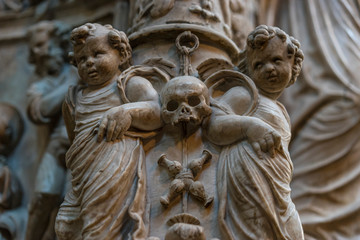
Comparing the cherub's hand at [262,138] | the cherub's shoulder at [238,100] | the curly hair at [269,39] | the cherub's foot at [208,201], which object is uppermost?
the curly hair at [269,39]

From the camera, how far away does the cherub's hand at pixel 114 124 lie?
2.56 meters

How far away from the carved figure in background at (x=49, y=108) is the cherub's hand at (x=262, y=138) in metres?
1.46

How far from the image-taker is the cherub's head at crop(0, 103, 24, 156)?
3.89 metres

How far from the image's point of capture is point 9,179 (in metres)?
3.78

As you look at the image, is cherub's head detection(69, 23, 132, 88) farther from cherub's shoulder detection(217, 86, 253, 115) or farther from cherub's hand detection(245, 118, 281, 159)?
cherub's hand detection(245, 118, 281, 159)

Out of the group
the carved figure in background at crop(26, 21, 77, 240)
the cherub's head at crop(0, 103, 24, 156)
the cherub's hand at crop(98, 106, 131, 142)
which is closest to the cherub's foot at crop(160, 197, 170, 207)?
the cherub's hand at crop(98, 106, 131, 142)

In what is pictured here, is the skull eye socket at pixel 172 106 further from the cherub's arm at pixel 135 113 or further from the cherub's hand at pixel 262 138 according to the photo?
the cherub's hand at pixel 262 138

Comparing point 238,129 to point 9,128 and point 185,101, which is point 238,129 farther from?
point 9,128

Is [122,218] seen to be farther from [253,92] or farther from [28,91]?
[28,91]

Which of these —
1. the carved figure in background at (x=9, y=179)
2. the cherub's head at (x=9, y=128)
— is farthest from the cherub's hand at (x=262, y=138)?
the cherub's head at (x=9, y=128)

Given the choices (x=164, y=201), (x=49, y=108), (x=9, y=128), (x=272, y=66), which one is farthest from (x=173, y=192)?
(x=9, y=128)

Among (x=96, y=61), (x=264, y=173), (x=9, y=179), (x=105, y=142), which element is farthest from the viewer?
(x=9, y=179)

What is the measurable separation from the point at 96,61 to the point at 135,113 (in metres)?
0.30

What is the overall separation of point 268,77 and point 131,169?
2.12ft
